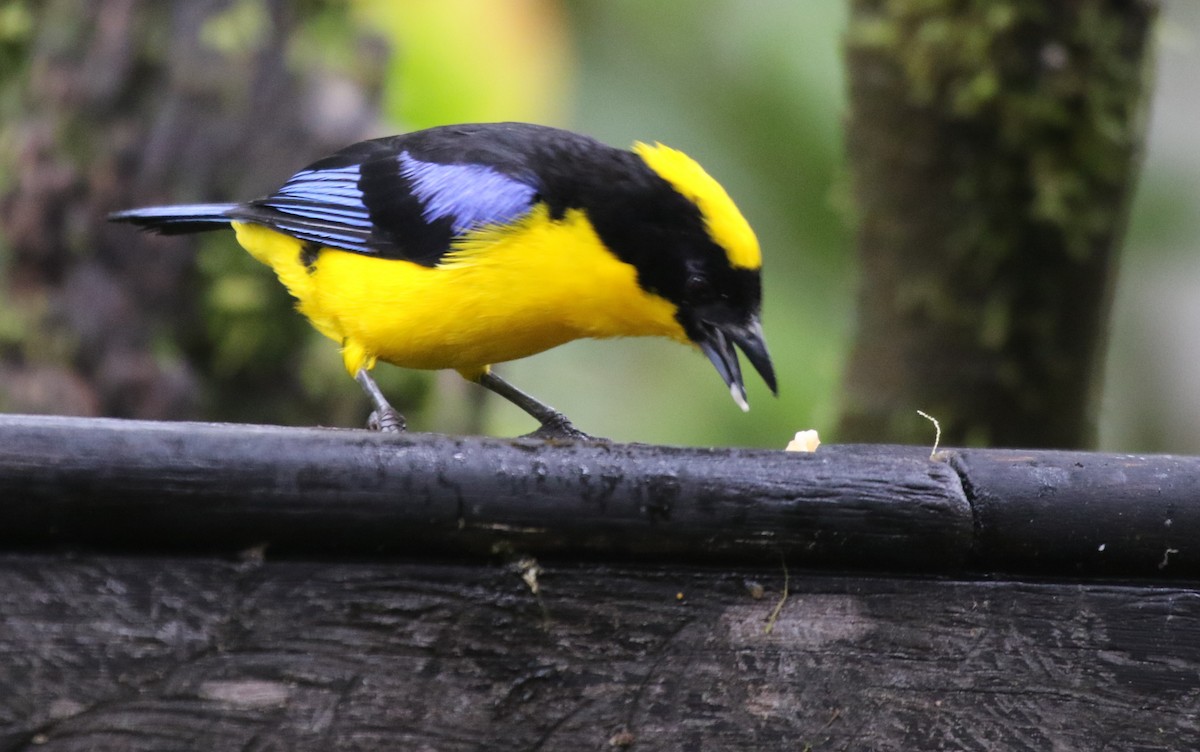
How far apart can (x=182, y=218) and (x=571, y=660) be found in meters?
2.73

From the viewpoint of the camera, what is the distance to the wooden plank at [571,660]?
164 centimetres

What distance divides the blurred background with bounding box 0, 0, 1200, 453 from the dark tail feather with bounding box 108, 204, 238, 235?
1.33 meters

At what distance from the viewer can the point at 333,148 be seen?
5.66 meters

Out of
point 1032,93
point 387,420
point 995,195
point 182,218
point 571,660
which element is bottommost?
point 571,660

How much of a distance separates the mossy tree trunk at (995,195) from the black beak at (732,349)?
1757 mm

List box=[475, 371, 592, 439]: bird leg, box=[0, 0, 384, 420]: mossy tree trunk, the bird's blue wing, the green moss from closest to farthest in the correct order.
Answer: the bird's blue wing → box=[475, 371, 592, 439]: bird leg → the green moss → box=[0, 0, 384, 420]: mossy tree trunk

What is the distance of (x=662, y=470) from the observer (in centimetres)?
187

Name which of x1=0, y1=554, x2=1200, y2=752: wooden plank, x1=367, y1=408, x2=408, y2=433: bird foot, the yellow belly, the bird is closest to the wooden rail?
x1=0, y1=554, x2=1200, y2=752: wooden plank

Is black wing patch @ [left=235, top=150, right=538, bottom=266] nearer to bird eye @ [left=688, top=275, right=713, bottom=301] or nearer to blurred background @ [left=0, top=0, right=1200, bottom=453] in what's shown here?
bird eye @ [left=688, top=275, right=713, bottom=301]

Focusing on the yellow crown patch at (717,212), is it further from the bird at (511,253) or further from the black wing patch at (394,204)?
the black wing patch at (394,204)

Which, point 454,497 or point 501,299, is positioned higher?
point 501,299

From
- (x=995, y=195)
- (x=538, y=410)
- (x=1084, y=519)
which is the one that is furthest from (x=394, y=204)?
(x=1084, y=519)

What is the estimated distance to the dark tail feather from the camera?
159 inches

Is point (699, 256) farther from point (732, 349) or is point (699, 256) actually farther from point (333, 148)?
point (333, 148)
